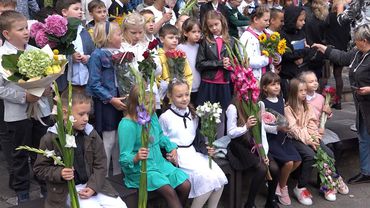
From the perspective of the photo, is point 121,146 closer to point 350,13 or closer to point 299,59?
point 299,59

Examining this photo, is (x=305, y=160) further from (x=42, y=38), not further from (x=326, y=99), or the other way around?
(x=42, y=38)

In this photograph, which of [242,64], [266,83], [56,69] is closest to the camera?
[56,69]

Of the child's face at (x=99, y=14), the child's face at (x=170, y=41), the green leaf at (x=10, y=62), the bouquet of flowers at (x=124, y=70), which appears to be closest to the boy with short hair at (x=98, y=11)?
the child's face at (x=99, y=14)

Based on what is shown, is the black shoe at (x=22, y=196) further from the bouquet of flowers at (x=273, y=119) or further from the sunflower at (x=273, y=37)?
the sunflower at (x=273, y=37)

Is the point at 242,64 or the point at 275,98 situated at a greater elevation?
the point at 242,64

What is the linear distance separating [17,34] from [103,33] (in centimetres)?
100

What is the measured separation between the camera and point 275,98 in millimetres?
5863

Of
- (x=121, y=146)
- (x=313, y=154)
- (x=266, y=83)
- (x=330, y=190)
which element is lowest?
(x=330, y=190)

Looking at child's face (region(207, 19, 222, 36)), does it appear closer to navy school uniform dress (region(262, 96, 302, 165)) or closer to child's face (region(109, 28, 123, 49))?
navy school uniform dress (region(262, 96, 302, 165))

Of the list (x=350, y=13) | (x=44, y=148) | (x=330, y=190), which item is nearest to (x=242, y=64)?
(x=330, y=190)

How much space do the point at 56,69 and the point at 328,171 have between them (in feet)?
10.8

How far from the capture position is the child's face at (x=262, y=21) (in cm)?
662

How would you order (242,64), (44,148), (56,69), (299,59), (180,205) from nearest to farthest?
1. (44,148)
2. (56,69)
3. (180,205)
4. (242,64)
5. (299,59)

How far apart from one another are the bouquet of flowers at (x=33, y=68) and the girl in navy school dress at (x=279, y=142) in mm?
2364
